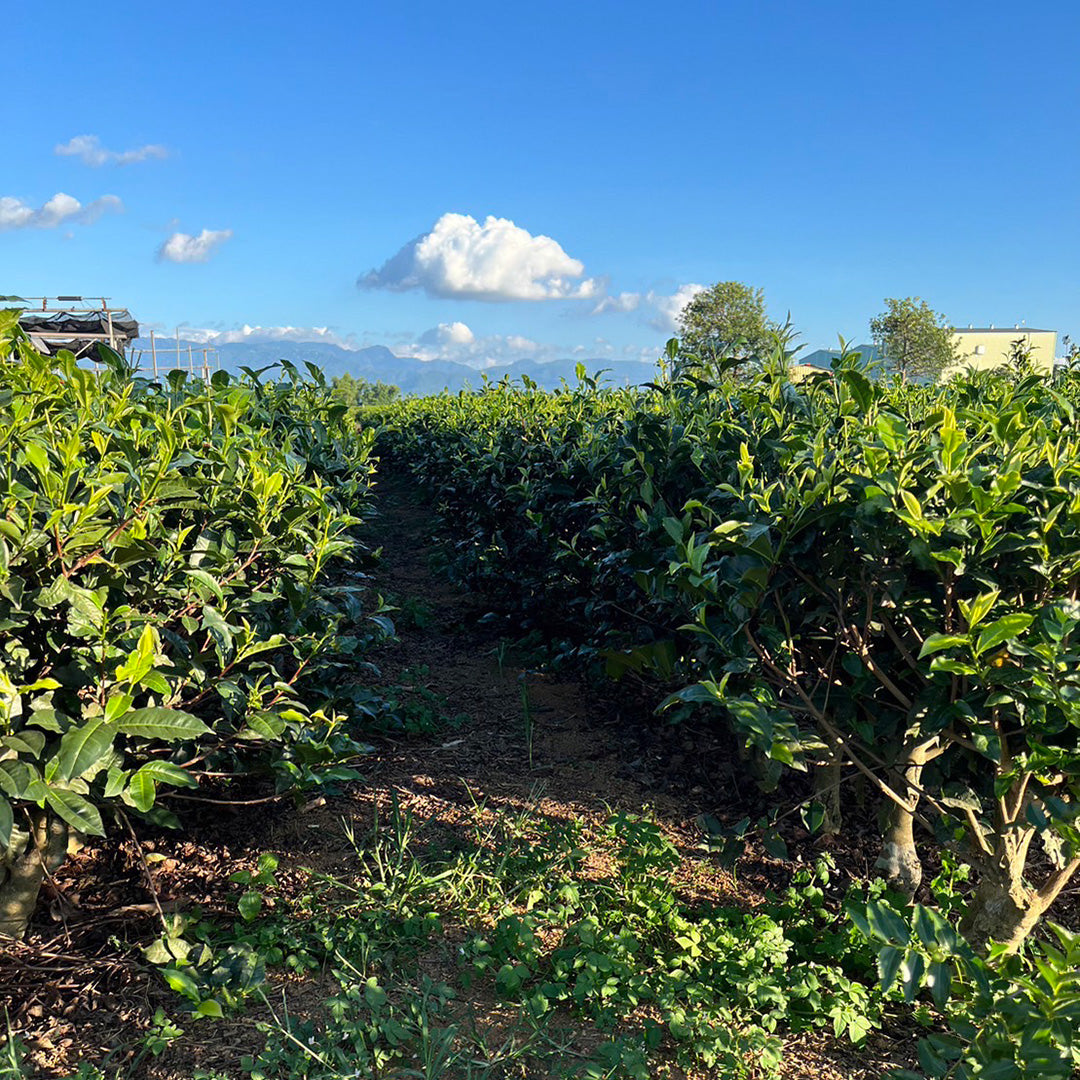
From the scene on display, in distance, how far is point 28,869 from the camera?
8.32ft

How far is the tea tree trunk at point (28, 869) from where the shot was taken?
2529 millimetres

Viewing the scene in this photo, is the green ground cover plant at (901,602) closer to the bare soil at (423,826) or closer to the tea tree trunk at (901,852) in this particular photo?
the tea tree trunk at (901,852)

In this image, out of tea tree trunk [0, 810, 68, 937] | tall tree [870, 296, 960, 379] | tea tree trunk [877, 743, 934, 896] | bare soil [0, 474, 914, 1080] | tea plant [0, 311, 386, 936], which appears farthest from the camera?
tall tree [870, 296, 960, 379]

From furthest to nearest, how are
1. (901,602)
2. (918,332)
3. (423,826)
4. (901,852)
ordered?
(918,332)
(423,826)
(901,852)
(901,602)

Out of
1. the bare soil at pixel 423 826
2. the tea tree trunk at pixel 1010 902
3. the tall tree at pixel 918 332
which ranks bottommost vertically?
the bare soil at pixel 423 826

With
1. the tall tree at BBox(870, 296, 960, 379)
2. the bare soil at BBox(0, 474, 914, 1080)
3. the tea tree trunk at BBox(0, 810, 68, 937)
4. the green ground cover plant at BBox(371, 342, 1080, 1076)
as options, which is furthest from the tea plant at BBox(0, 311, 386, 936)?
the tall tree at BBox(870, 296, 960, 379)

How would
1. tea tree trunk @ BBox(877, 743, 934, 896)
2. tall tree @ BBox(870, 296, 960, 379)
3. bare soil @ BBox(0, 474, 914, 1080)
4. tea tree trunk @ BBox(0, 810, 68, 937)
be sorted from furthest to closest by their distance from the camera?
tall tree @ BBox(870, 296, 960, 379)
tea tree trunk @ BBox(877, 743, 934, 896)
tea tree trunk @ BBox(0, 810, 68, 937)
bare soil @ BBox(0, 474, 914, 1080)

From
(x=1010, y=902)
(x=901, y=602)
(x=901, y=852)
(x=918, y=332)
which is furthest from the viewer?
(x=918, y=332)

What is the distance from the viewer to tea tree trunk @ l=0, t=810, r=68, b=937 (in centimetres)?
253

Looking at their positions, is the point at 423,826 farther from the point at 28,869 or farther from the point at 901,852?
the point at 901,852

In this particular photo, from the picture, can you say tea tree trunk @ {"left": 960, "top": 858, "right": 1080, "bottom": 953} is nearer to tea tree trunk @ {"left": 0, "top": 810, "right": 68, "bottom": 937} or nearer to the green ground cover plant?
the green ground cover plant

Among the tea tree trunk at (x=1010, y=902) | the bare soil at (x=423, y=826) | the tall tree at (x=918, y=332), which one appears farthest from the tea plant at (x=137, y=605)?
the tall tree at (x=918, y=332)

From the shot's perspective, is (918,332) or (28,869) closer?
(28,869)

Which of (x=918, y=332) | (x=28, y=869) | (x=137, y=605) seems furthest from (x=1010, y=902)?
(x=918, y=332)
